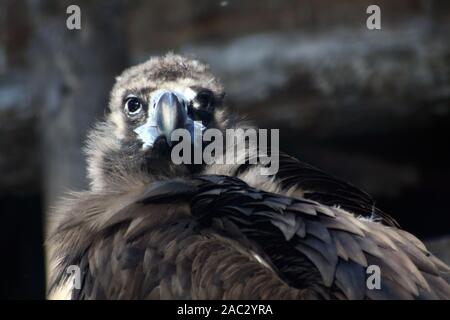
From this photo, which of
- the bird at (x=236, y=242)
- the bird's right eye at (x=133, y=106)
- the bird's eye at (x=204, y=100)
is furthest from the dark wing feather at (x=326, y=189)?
the bird's right eye at (x=133, y=106)

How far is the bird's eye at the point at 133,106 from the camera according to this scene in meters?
3.21

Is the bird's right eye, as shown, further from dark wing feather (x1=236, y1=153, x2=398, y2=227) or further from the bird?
dark wing feather (x1=236, y1=153, x2=398, y2=227)

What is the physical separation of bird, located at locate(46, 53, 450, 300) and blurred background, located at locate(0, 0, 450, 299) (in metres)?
1.99

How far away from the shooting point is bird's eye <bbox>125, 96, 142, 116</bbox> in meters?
3.21

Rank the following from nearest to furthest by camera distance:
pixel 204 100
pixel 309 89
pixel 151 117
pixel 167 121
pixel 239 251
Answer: pixel 239 251, pixel 167 121, pixel 151 117, pixel 204 100, pixel 309 89

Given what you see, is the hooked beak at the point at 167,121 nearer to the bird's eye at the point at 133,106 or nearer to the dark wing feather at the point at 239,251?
the bird's eye at the point at 133,106

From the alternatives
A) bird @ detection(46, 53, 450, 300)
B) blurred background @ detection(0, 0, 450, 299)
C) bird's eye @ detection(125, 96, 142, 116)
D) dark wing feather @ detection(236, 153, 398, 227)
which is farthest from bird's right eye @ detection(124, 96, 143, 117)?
blurred background @ detection(0, 0, 450, 299)

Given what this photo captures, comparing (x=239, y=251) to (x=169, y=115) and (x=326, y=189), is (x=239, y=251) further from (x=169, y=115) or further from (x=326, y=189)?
(x=169, y=115)

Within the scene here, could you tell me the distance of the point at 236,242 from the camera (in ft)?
7.66

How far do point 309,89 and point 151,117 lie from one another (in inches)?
85.8

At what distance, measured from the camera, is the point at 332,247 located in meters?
2.30

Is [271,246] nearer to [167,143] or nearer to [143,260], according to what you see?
[143,260]

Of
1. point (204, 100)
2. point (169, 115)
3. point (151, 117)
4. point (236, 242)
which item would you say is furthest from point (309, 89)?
point (236, 242)

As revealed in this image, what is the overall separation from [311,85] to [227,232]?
Answer: 9.39ft
